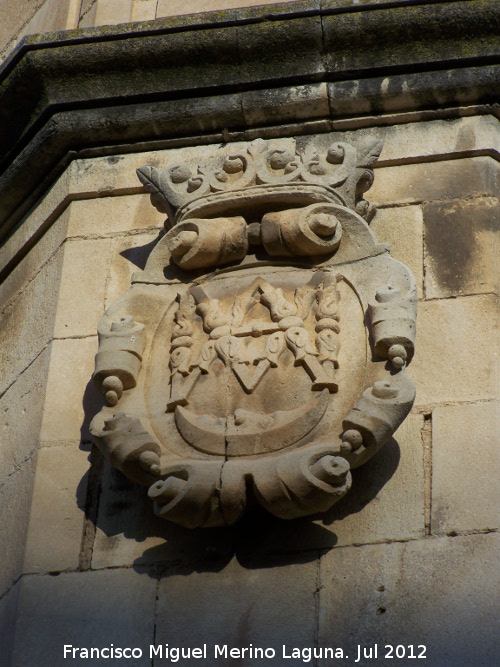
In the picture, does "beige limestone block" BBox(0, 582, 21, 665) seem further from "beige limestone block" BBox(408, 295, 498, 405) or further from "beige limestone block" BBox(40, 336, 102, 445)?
"beige limestone block" BBox(408, 295, 498, 405)

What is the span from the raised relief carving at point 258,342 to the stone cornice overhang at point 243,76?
43cm

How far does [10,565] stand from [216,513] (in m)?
0.81

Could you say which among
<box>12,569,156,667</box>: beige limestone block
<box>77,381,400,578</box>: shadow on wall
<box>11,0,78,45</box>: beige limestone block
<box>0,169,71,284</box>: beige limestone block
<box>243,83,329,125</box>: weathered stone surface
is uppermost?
<box>11,0,78,45</box>: beige limestone block

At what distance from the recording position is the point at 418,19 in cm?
509

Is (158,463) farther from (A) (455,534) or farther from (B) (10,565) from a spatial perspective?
(A) (455,534)

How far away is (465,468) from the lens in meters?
4.00

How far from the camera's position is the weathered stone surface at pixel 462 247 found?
4.49m

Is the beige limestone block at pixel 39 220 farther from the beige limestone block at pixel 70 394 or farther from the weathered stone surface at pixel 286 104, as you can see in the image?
the weathered stone surface at pixel 286 104

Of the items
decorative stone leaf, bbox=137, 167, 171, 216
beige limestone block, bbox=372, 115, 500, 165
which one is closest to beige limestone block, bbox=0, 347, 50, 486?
decorative stone leaf, bbox=137, 167, 171, 216

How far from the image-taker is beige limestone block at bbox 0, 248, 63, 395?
4.89 metres

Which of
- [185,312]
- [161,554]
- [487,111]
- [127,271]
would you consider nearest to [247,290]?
[185,312]

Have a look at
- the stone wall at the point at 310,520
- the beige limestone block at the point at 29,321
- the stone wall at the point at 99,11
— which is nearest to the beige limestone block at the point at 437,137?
the stone wall at the point at 310,520

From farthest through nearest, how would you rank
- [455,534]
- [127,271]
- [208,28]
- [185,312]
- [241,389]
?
1. [208,28]
2. [127,271]
3. [185,312]
4. [241,389]
5. [455,534]

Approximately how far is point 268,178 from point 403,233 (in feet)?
1.80
